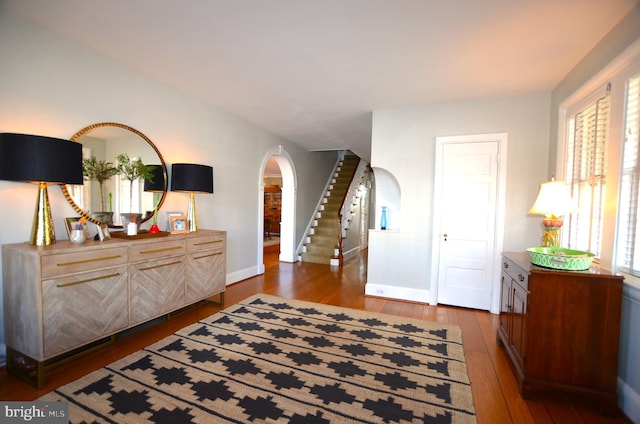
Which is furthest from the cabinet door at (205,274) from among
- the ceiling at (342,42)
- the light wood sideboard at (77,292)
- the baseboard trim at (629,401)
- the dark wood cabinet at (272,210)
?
the dark wood cabinet at (272,210)

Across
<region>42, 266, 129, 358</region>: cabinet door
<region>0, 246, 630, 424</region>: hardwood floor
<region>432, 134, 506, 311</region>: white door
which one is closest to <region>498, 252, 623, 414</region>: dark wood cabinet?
<region>0, 246, 630, 424</region>: hardwood floor

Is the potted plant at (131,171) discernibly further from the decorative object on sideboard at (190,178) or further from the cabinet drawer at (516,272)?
the cabinet drawer at (516,272)

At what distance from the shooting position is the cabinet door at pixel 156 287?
8.61 feet

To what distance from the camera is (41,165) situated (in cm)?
200

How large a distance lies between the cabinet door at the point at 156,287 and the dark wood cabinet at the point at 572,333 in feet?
Answer: 10.4

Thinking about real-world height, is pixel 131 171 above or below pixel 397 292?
above

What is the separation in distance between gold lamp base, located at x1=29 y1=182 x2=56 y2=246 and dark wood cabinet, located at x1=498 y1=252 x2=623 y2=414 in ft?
11.9

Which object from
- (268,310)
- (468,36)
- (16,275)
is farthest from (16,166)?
(468,36)

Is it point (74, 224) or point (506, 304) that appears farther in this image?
point (506, 304)

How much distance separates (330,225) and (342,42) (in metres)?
5.17

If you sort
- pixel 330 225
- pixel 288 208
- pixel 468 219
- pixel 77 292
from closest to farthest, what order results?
pixel 77 292
pixel 468 219
pixel 288 208
pixel 330 225

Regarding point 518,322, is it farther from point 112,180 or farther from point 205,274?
point 112,180

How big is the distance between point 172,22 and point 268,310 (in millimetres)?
3020

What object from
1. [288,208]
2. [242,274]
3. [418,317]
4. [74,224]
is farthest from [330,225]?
[74,224]
